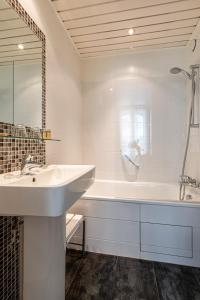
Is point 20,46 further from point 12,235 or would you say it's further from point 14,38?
point 12,235

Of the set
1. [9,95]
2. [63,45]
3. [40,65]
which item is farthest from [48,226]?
[63,45]

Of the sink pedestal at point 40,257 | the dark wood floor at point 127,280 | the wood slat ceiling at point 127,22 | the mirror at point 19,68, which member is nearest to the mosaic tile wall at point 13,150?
the mirror at point 19,68

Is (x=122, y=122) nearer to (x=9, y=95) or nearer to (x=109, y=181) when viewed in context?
(x=109, y=181)

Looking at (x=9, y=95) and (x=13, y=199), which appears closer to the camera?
(x=13, y=199)

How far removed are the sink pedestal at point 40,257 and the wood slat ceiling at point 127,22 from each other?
1.94 metres

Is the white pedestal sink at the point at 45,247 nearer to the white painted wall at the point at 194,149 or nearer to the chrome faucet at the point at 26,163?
the chrome faucet at the point at 26,163

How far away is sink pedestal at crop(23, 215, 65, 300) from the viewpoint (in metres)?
1.04

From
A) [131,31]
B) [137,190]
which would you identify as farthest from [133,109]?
[137,190]

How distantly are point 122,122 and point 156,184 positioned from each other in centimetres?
103

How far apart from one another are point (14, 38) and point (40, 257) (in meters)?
1.45

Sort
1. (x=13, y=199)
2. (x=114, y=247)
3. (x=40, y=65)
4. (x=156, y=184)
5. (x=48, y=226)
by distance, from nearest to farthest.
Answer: (x=13, y=199)
(x=48, y=226)
(x=40, y=65)
(x=114, y=247)
(x=156, y=184)

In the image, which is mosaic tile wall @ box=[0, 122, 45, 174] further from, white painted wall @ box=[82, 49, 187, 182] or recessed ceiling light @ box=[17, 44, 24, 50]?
white painted wall @ box=[82, 49, 187, 182]

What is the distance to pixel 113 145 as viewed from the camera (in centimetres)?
281

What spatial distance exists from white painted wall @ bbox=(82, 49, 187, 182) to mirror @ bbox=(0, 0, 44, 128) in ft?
4.36
